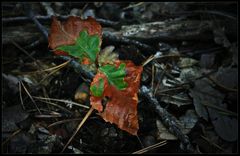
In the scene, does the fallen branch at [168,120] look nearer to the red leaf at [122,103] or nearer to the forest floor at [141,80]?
the forest floor at [141,80]

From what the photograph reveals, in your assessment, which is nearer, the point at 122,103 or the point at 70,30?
the point at 122,103

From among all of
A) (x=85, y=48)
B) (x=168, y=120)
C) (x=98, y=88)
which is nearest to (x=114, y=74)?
(x=98, y=88)

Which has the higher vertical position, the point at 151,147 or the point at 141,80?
the point at 141,80

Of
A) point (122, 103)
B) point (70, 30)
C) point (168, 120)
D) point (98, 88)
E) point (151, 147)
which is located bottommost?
point (151, 147)

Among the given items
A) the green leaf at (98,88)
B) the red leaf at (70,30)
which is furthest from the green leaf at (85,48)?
the green leaf at (98,88)

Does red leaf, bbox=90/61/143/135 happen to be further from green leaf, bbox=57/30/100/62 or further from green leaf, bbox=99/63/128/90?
green leaf, bbox=57/30/100/62

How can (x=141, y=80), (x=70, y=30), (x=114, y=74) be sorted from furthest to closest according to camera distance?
1. (x=141, y=80)
2. (x=70, y=30)
3. (x=114, y=74)

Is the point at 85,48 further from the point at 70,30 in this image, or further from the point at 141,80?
the point at 141,80
